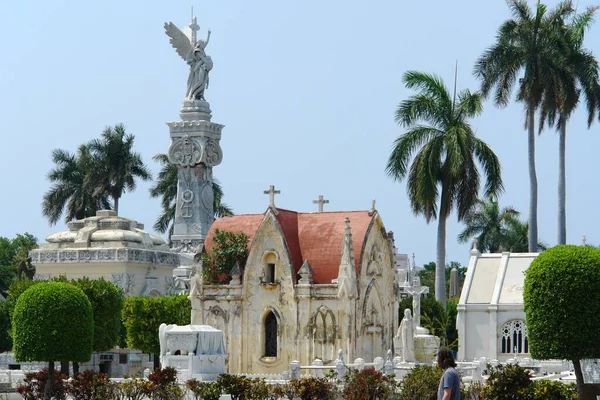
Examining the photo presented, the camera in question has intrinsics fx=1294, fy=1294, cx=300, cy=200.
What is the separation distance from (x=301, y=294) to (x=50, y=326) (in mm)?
11323

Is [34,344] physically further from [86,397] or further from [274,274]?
[274,274]

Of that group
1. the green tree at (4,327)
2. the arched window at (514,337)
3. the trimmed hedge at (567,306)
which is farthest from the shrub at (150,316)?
the trimmed hedge at (567,306)

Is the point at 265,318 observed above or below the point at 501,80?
below

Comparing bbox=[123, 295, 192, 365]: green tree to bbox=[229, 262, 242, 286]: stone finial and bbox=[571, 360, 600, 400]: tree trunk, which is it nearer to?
bbox=[229, 262, 242, 286]: stone finial

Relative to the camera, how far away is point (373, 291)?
51781 millimetres

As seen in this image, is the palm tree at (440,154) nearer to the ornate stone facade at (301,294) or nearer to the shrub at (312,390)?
the ornate stone facade at (301,294)

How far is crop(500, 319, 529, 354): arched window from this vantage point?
55.0 metres

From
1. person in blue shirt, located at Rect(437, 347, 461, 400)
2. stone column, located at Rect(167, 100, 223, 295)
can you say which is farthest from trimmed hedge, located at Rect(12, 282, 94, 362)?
stone column, located at Rect(167, 100, 223, 295)

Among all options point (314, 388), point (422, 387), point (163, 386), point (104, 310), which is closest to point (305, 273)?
point (104, 310)

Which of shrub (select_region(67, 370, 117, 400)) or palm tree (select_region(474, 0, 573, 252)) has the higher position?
palm tree (select_region(474, 0, 573, 252))

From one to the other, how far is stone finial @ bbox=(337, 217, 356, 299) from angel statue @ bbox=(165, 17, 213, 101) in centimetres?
3577

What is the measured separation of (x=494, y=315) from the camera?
55625 mm

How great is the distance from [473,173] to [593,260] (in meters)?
29.4

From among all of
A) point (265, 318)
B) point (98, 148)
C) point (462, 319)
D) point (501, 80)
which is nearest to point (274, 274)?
point (265, 318)
